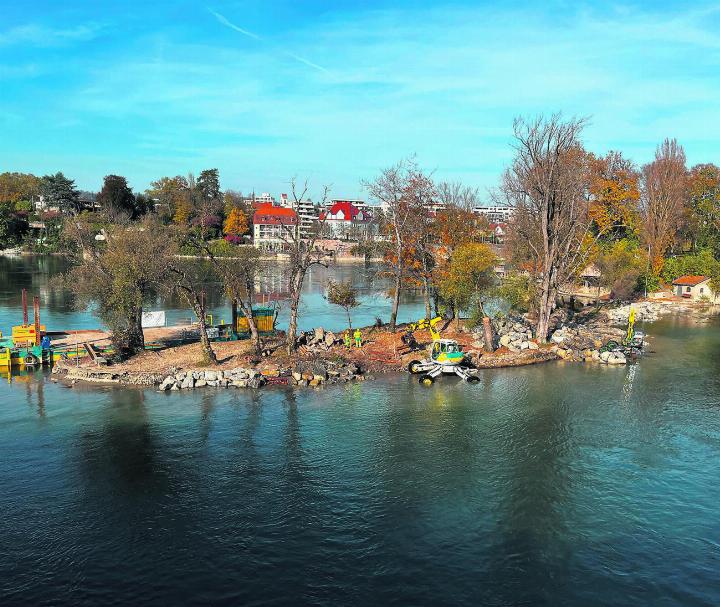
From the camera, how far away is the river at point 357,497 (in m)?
17.1

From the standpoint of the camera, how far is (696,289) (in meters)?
78.4

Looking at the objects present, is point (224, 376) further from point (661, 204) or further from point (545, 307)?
point (661, 204)

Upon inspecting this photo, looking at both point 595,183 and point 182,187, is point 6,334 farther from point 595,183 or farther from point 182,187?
point 182,187

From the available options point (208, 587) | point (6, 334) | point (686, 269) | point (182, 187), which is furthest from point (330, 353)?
point (182, 187)

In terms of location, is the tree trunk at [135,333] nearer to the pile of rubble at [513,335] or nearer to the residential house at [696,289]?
the pile of rubble at [513,335]

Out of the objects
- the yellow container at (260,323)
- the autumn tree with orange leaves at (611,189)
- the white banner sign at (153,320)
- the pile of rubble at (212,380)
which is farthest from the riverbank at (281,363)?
the autumn tree with orange leaves at (611,189)

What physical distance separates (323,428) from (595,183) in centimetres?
6268

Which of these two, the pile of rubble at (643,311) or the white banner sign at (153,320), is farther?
the pile of rubble at (643,311)

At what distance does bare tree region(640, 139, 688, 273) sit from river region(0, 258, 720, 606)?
185 ft

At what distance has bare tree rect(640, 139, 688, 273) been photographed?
84.2m

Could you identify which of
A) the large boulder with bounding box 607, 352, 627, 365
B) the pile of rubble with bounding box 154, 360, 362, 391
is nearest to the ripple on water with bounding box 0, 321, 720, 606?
the pile of rubble with bounding box 154, 360, 362, 391

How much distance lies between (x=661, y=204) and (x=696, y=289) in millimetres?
14269

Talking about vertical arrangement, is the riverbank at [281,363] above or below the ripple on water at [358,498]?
above

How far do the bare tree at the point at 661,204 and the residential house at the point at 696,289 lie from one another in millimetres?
Answer: 4569
